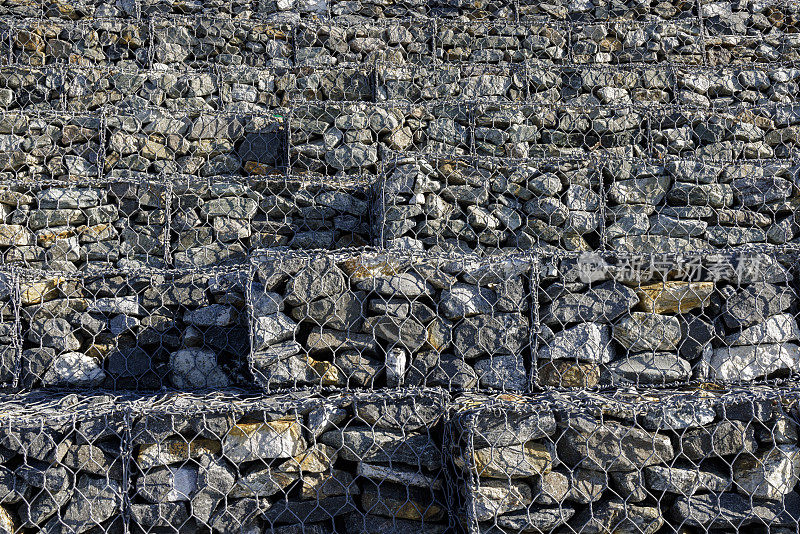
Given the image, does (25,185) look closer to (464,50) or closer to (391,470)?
(391,470)

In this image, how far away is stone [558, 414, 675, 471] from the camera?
7.52 ft

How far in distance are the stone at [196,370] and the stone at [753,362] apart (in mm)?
2054

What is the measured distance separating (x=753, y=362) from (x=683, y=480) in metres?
0.66

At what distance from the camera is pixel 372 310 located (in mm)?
2656

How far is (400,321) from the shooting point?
8.61ft

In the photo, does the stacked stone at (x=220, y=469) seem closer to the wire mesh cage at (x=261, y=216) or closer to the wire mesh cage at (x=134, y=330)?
the wire mesh cage at (x=134, y=330)

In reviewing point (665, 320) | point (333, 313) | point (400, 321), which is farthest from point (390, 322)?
point (665, 320)

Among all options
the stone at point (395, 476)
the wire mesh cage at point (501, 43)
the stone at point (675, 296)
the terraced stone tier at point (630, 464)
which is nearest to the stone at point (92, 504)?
the stone at point (395, 476)

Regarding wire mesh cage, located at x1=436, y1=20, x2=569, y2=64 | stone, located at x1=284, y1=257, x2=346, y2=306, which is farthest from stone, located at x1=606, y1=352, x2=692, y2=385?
wire mesh cage, located at x1=436, y1=20, x2=569, y2=64

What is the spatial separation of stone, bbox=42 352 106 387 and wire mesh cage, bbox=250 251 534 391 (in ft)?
2.64

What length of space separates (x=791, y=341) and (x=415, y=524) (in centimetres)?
168

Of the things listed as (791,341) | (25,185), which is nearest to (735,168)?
(791,341)

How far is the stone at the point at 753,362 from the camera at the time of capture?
263cm

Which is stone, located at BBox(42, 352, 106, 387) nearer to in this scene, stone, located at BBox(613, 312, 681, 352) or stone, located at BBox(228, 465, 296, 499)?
stone, located at BBox(228, 465, 296, 499)
